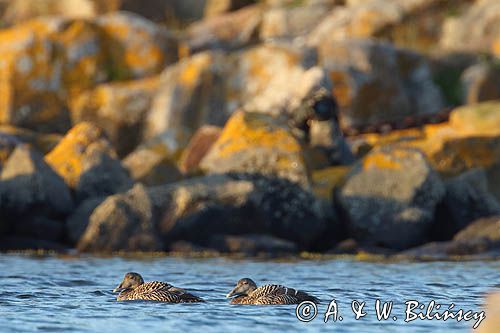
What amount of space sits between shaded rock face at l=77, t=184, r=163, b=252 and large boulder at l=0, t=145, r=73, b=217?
154 cm

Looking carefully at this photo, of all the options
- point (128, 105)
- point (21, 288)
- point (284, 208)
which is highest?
point (128, 105)

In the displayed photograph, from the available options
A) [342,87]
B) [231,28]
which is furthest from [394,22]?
[342,87]

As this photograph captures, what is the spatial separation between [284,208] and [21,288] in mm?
7776

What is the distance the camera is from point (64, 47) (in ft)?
115

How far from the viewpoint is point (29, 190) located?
23.0m

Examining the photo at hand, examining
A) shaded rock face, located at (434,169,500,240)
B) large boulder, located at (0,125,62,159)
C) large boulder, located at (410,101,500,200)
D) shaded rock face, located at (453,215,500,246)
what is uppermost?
large boulder, located at (0,125,62,159)

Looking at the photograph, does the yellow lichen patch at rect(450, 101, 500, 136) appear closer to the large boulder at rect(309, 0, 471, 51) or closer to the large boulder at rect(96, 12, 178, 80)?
the large boulder at rect(96, 12, 178, 80)

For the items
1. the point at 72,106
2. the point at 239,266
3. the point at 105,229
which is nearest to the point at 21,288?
the point at 239,266

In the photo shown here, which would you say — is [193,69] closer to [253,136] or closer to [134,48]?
[134,48]

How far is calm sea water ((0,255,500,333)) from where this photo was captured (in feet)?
40.8

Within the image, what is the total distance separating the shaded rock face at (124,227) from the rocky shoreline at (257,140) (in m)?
0.03

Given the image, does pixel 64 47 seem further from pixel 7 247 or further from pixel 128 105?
pixel 7 247

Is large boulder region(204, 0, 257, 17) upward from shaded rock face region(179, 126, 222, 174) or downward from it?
upward
